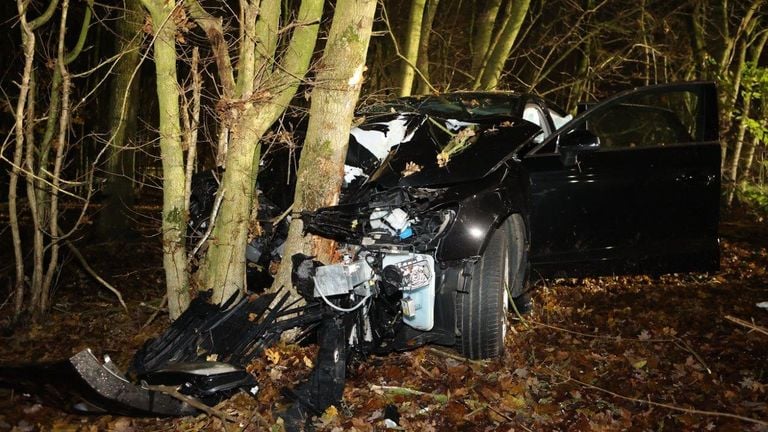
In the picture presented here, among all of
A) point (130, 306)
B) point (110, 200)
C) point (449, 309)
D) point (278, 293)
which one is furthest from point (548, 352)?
point (110, 200)

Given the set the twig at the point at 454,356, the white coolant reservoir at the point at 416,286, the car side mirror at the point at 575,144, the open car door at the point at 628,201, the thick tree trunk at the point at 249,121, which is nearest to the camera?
the white coolant reservoir at the point at 416,286

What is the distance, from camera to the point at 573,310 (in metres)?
5.38

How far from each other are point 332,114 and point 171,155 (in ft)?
3.98

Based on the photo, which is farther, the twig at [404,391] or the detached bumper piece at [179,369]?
the twig at [404,391]

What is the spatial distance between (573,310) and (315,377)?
2.57 metres

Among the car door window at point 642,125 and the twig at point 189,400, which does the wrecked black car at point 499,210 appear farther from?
the twig at point 189,400

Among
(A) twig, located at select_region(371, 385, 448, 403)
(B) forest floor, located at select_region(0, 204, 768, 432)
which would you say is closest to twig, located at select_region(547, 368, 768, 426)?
(B) forest floor, located at select_region(0, 204, 768, 432)

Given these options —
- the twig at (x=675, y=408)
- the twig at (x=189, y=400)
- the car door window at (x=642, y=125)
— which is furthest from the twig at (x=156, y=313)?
the car door window at (x=642, y=125)

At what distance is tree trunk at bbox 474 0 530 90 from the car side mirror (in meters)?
5.14

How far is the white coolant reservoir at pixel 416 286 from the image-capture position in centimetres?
379

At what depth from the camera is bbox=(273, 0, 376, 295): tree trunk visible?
14.3 feet

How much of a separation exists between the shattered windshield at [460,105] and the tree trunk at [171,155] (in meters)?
1.65

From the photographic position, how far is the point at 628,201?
514 cm

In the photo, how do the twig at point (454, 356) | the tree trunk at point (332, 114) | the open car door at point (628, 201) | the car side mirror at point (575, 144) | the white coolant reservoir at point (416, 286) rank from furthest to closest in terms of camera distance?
1. the open car door at point (628, 201)
2. the car side mirror at point (575, 144)
3. the tree trunk at point (332, 114)
4. the twig at point (454, 356)
5. the white coolant reservoir at point (416, 286)
